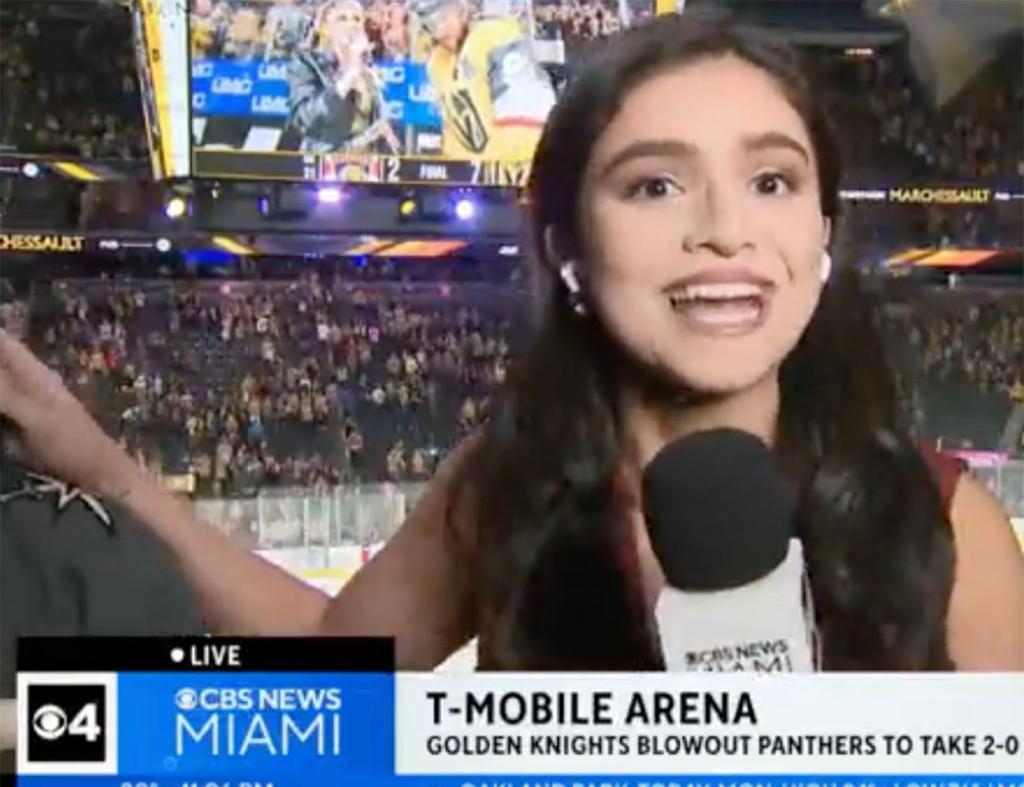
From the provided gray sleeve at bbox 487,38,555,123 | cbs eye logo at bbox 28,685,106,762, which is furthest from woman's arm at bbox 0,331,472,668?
gray sleeve at bbox 487,38,555,123

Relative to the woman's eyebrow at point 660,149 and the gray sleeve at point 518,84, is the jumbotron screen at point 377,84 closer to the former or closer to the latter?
the gray sleeve at point 518,84

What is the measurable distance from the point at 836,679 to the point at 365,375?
83 cm

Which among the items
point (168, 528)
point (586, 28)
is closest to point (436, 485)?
point (168, 528)

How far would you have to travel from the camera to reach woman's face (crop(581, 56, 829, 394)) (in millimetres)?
2295

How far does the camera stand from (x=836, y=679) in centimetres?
236

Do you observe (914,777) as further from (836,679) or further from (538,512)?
(538,512)

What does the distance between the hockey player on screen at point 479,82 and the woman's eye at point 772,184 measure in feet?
1.08

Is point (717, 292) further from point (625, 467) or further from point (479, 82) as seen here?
point (479, 82)

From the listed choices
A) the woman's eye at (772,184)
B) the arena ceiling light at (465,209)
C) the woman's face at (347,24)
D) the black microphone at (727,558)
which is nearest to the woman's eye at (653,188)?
the woman's eye at (772,184)

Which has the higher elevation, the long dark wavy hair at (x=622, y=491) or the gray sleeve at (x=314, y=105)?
the gray sleeve at (x=314, y=105)

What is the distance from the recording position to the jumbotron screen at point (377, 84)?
2.36 metres

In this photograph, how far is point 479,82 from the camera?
7.78 feet

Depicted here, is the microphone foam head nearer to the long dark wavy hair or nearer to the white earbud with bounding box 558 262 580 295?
the long dark wavy hair

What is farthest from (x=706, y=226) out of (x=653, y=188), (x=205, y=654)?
(x=205, y=654)
